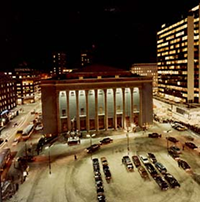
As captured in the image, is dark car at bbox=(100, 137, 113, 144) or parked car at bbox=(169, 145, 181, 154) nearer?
parked car at bbox=(169, 145, 181, 154)

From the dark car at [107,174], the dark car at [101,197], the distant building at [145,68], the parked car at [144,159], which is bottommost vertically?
the dark car at [101,197]

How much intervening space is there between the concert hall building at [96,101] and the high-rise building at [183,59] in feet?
158

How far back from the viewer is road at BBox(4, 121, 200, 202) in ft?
103

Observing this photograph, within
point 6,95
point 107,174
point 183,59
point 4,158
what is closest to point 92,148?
point 107,174

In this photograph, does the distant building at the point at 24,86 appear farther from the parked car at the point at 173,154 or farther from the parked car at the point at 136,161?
the parked car at the point at 173,154

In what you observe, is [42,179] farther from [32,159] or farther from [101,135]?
[101,135]

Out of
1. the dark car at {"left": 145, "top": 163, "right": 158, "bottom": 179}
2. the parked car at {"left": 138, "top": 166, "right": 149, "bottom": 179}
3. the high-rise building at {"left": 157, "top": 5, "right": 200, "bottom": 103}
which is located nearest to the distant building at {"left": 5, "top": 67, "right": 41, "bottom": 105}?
the high-rise building at {"left": 157, "top": 5, "right": 200, "bottom": 103}

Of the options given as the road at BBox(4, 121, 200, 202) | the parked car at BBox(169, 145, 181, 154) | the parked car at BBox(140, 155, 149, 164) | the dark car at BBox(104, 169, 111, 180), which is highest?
the parked car at BBox(169, 145, 181, 154)

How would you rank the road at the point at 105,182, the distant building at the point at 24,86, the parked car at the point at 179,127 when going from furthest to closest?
the distant building at the point at 24,86, the parked car at the point at 179,127, the road at the point at 105,182

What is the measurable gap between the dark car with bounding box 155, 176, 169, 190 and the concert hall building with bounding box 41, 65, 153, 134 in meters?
32.7

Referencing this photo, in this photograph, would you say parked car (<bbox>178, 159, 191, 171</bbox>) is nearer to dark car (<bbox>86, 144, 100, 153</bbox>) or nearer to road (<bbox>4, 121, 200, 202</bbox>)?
road (<bbox>4, 121, 200, 202</bbox>)

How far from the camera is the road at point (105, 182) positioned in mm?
31469

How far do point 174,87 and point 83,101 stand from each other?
7176 cm

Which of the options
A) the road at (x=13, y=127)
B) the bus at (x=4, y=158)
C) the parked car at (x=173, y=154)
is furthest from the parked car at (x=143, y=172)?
the road at (x=13, y=127)
